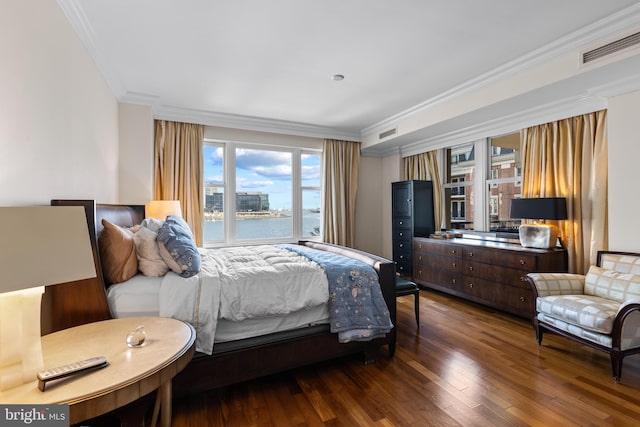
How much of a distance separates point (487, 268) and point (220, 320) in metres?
3.16

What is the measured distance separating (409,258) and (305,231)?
188cm

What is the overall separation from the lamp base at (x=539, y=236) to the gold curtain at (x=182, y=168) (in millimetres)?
4258

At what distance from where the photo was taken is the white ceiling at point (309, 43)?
224cm

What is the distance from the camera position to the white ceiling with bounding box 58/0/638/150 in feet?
7.34

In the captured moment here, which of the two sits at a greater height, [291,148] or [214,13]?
[214,13]

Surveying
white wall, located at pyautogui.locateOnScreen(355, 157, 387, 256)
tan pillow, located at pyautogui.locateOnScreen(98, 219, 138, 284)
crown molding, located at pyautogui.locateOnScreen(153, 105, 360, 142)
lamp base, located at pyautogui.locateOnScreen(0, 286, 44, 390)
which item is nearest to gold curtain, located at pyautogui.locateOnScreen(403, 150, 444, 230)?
white wall, located at pyautogui.locateOnScreen(355, 157, 387, 256)

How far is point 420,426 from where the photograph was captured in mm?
1779

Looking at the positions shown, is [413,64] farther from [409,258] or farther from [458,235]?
[409,258]

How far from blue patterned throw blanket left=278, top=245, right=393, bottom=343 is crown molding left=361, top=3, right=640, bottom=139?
2482 mm

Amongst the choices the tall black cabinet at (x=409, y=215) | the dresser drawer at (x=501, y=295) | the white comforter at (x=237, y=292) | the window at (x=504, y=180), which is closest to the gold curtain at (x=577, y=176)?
the window at (x=504, y=180)

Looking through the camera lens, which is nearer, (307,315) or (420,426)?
(420,426)

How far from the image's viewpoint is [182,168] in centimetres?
445

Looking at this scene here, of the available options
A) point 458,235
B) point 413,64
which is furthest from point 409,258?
point 413,64

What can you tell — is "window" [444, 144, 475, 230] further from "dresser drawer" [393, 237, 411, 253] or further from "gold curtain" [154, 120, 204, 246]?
"gold curtain" [154, 120, 204, 246]
